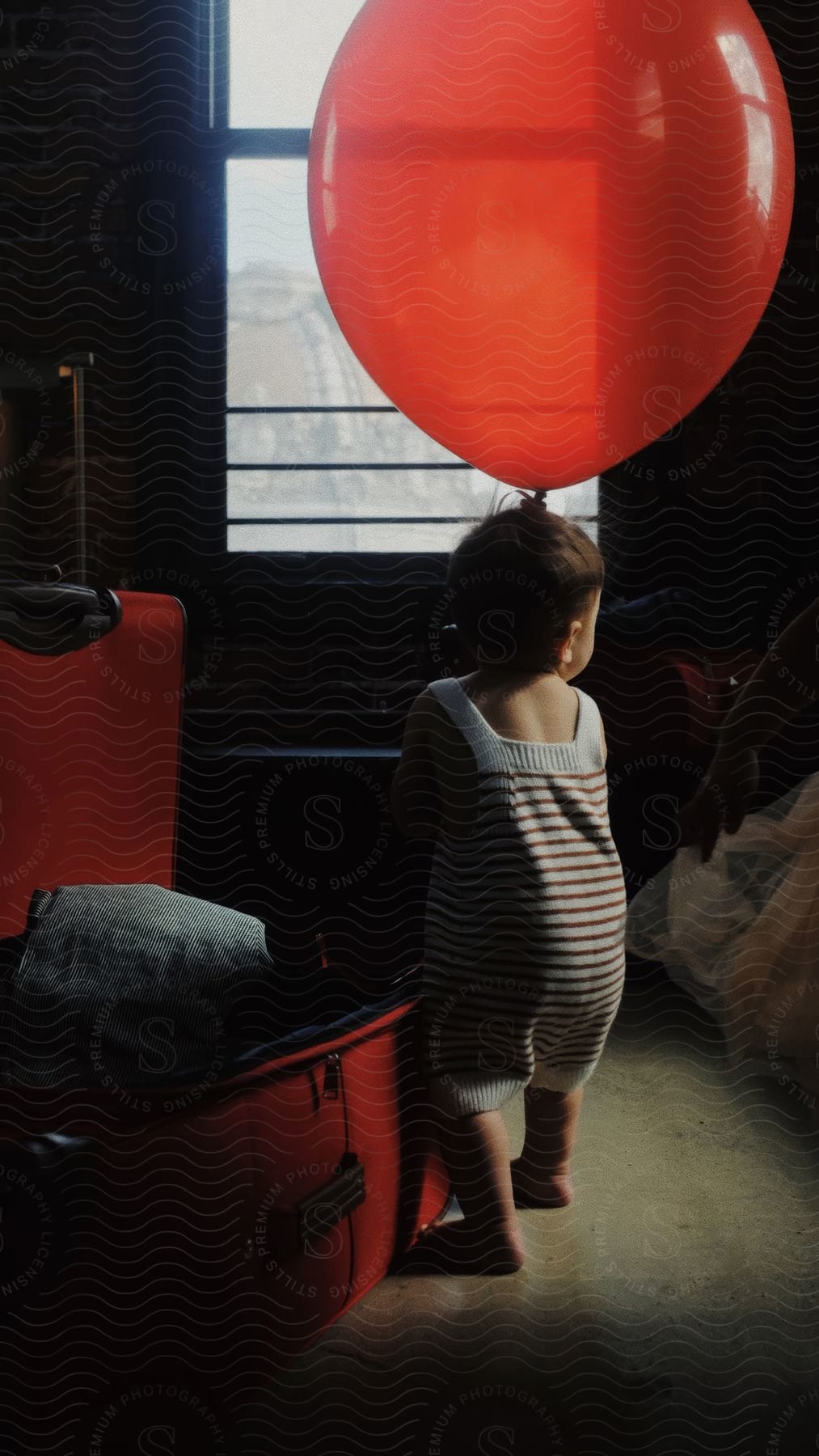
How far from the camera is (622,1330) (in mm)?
783

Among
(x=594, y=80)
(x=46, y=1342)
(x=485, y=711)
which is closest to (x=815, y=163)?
(x=594, y=80)

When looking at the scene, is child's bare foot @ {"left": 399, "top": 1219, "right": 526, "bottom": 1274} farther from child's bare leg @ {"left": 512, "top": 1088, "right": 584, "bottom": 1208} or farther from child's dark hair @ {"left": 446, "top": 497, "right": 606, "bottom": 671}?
child's dark hair @ {"left": 446, "top": 497, "right": 606, "bottom": 671}

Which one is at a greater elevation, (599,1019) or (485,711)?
(485,711)

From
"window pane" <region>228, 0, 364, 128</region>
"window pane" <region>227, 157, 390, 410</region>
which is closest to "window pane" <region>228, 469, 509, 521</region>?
"window pane" <region>227, 157, 390, 410</region>

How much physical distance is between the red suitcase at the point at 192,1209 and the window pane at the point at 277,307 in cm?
96

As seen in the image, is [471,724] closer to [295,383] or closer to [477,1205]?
[477,1205]

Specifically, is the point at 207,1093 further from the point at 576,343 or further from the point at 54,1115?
the point at 576,343

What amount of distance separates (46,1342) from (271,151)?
1.68 meters

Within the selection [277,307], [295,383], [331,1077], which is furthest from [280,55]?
[331,1077]

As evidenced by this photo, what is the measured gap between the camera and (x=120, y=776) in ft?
3.50

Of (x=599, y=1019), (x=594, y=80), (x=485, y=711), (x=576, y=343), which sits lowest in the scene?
(x=599, y=1019)

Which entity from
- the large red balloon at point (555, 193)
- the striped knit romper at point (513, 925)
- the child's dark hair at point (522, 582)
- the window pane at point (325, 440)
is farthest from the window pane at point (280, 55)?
the striped knit romper at point (513, 925)

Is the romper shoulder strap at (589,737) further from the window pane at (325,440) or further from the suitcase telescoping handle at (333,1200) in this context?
the window pane at (325,440)

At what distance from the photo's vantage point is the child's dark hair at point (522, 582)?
915 mm
